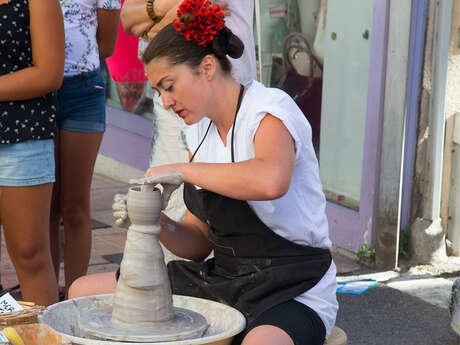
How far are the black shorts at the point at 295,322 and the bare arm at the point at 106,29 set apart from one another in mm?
1897

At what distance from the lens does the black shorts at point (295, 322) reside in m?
2.15

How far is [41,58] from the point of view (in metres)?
2.83

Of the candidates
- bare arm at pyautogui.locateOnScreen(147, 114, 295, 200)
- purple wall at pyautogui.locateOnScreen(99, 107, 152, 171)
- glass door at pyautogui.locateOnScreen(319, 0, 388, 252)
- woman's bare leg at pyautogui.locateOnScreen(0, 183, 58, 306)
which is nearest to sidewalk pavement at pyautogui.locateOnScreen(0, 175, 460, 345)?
glass door at pyautogui.locateOnScreen(319, 0, 388, 252)

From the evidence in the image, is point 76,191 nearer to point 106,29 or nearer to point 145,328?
point 106,29

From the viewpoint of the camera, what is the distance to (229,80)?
244cm

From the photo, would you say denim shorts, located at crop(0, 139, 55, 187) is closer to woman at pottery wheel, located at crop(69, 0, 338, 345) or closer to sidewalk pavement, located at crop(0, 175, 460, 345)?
woman at pottery wheel, located at crop(69, 0, 338, 345)

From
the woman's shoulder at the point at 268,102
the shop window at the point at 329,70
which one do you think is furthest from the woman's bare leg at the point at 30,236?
the shop window at the point at 329,70

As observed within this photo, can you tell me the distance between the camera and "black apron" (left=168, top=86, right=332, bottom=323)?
2.26 m

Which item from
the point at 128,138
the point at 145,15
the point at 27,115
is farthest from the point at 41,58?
the point at 128,138

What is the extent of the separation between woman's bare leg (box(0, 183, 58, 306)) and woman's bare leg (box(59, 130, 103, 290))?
59cm

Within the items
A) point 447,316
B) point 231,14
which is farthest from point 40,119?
point 447,316

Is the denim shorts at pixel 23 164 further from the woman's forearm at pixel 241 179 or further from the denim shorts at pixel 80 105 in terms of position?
the woman's forearm at pixel 241 179

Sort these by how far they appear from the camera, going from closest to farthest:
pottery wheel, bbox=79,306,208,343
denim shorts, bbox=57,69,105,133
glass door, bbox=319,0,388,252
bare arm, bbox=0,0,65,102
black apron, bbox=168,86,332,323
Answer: pottery wheel, bbox=79,306,208,343, black apron, bbox=168,86,332,323, bare arm, bbox=0,0,65,102, denim shorts, bbox=57,69,105,133, glass door, bbox=319,0,388,252

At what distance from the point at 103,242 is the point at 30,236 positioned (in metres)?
2.39
